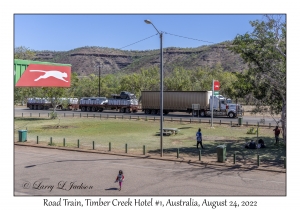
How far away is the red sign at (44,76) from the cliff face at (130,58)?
389 feet

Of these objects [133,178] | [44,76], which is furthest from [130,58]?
[133,178]

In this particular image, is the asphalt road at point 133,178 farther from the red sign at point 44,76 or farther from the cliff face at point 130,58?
the cliff face at point 130,58

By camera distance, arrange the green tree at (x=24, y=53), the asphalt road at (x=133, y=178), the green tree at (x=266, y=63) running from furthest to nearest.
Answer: the green tree at (x=24, y=53) → the green tree at (x=266, y=63) → the asphalt road at (x=133, y=178)

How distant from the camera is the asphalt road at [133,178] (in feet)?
42.2

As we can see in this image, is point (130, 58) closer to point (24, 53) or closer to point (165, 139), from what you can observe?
point (24, 53)

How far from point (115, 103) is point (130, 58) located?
376 feet

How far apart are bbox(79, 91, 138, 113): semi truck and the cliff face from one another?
73.0 meters

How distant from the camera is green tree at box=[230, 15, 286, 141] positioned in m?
19.5

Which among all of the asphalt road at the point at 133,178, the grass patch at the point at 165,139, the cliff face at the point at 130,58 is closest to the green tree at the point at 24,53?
the grass patch at the point at 165,139

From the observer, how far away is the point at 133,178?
14820 millimetres

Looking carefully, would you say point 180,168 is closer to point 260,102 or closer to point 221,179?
point 221,179

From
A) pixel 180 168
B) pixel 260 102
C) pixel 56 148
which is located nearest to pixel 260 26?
pixel 260 102

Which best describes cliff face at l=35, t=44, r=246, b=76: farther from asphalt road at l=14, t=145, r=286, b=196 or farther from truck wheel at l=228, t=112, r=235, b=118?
asphalt road at l=14, t=145, r=286, b=196

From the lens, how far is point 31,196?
39.9ft
